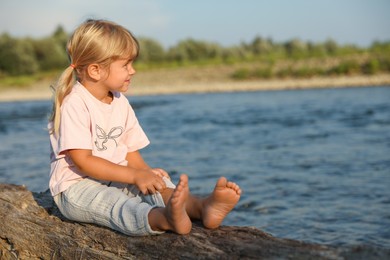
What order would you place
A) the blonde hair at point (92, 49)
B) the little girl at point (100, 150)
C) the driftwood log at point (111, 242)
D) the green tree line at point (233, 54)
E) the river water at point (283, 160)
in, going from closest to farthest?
the driftwood log at point (111, 242) → the little girl at point (100, 150) → the blonde hair at point (92, 49) → the river water at point (283, 160) → the green tree line at point (233, 54)

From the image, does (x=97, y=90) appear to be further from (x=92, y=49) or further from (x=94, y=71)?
(x=92, y=49)

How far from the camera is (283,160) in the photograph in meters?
7.54

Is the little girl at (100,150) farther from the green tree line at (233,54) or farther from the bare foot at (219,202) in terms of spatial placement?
the green tree line at (233,54)

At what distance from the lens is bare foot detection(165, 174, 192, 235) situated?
2186 millimetres

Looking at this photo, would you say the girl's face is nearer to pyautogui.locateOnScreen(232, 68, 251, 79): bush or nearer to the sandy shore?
the sandy shore

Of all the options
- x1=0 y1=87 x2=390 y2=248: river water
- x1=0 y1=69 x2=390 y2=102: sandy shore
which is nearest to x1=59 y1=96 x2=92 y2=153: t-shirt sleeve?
x1=0 y1=87 x2=390 y2=248: river water

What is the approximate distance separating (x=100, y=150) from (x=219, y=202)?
728mm

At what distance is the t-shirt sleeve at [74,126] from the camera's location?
2562 millimetres

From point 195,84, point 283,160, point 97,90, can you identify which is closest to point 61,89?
point 97,90

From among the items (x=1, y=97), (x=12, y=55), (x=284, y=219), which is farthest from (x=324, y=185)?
(x=12, y=55)

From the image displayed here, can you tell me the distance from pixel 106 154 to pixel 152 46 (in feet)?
115

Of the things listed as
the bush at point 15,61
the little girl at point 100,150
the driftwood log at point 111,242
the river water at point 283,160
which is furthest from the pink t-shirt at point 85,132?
the bush at point 15,61

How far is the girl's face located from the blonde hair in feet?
0.10

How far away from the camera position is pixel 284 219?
15.0ft
